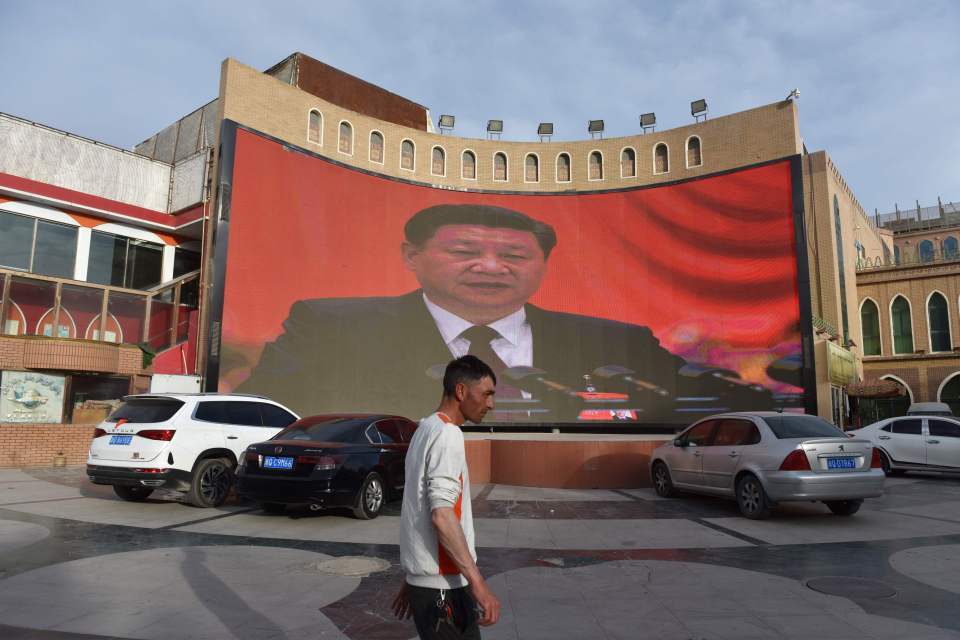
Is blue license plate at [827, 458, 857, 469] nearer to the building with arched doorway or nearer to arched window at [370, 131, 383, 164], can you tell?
arched window at [370, 131, 383, 164]

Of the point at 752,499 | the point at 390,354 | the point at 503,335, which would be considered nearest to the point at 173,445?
the point at 752,499

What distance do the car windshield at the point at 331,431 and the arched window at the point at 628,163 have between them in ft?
88.9

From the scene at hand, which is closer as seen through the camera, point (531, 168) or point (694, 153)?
point (694, 153)

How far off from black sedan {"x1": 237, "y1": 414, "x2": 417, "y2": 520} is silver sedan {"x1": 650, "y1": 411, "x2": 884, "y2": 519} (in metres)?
4.97

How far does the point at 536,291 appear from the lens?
3183 centimetres

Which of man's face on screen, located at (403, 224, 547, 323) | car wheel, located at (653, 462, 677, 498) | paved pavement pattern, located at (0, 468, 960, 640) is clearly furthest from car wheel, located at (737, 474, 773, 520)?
man's face on screen, located at (403, 224, 547, 323)

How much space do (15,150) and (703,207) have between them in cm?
2863

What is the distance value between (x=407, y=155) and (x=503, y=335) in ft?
34.6

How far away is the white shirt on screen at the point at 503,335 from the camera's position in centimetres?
3017

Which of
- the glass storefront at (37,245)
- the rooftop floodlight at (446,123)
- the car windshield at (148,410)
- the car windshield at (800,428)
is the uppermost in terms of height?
the rooftop floodlight at (446,123)

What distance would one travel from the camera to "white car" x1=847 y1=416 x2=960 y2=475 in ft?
46.3

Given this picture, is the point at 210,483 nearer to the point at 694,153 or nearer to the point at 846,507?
the point at 846,507

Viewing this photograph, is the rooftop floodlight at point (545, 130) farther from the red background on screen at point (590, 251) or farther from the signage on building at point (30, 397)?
the signage on building at point (30, 397)

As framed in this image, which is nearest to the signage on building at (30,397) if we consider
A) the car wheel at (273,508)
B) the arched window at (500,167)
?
the car wheel at (273,508)
